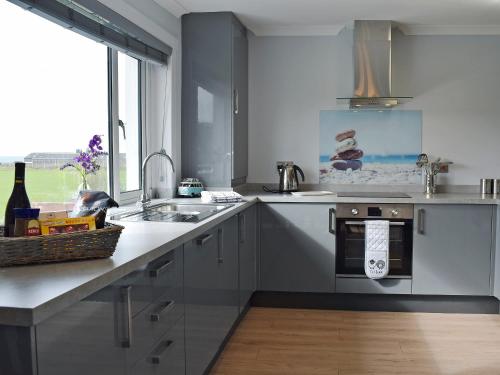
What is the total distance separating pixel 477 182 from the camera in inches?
184

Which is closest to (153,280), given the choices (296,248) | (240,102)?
(296,248)

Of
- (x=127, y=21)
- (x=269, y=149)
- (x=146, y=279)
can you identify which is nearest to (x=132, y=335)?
(x=146, y=279)

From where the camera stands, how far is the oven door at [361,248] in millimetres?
4117

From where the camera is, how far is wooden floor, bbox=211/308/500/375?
10.0ft

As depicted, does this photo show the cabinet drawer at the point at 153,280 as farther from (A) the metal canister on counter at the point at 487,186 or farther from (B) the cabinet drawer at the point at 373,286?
(A) the metal canister on counter at the point at 487,186

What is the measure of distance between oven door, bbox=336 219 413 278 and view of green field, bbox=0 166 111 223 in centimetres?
183

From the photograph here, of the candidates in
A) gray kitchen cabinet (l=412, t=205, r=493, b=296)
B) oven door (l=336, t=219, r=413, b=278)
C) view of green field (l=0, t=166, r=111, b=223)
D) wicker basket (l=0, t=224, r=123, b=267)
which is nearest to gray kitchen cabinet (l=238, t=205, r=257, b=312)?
oven door (l=336, t=219, r=413, b=278)

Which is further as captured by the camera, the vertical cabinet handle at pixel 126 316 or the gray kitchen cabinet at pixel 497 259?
the gray kitchen cabinet at pixel 497 259

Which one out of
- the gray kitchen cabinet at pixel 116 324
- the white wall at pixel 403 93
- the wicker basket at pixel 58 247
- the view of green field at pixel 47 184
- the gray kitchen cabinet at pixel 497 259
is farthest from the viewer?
the white wall at pixel 403 93

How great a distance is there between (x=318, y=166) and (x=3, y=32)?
2.98 metres

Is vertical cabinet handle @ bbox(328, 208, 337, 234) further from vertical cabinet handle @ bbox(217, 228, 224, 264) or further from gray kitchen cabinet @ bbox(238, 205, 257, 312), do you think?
vertical cabinet handle @ bbox(217, 228, 224, 264)

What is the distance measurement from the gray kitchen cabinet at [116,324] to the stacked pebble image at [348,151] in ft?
8.89

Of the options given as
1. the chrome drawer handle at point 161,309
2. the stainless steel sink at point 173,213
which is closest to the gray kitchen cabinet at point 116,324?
the chrome drawer handle at point 161,309

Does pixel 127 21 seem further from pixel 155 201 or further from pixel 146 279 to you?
pixel 146 279
